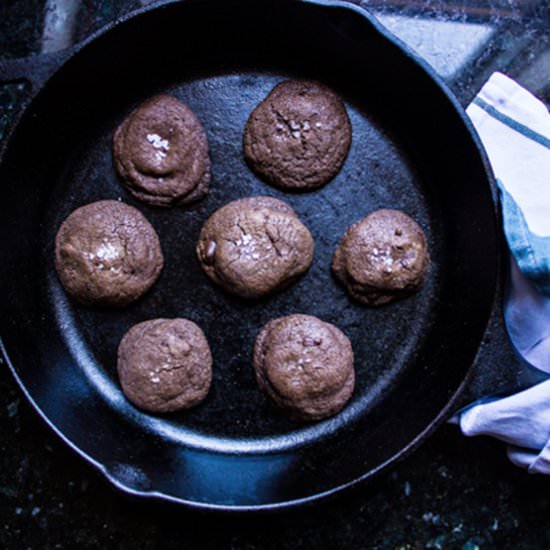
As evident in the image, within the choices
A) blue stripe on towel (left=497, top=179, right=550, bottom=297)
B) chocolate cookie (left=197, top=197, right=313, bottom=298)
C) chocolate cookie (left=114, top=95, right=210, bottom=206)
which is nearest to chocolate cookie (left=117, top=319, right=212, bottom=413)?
chocolate cookie (left=197, top=197, right=313, bottom=298)

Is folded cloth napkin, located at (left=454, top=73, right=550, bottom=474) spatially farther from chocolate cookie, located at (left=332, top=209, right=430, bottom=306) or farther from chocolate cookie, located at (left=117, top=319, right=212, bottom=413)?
chocolate cookie, located at (left=117, top=319, right=212, bottom=413)

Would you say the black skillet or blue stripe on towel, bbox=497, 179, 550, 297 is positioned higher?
blue stripe on towel, bbox=497, 179, 550, 297

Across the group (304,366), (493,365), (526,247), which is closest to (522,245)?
(526,247)

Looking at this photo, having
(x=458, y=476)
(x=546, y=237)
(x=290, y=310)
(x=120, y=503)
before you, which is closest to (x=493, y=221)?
(x=546, y=237)

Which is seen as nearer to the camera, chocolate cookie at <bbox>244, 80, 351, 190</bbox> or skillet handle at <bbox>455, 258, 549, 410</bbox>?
skillet handle at <bbox>455, 258, 549, 410</bbox>

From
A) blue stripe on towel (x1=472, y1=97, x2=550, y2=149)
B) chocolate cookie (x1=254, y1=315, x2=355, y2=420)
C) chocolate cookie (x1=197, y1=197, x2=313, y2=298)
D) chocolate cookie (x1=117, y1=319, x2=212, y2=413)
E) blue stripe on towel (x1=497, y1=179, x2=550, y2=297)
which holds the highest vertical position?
blue stripe on towel (x1=472, y1=97, x2=550, y2=149)

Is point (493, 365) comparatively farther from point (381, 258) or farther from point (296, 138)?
point (296, 138)
